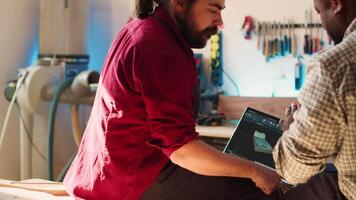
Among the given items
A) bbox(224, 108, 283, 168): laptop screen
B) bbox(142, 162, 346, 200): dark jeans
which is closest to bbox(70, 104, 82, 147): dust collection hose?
bbox(224, 108, 283, 168): laptop screen

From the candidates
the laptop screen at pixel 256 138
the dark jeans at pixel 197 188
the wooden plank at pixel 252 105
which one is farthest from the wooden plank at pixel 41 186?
the wooden plank at pixel 252 105

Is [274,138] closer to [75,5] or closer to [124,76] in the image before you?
[124,76]

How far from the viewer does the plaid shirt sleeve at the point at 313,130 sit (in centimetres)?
92

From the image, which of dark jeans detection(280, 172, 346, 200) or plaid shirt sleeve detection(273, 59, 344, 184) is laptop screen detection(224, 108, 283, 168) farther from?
plaid shirt sleeve detection(273, 59, 344, 184)

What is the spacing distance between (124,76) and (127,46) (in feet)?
0.27

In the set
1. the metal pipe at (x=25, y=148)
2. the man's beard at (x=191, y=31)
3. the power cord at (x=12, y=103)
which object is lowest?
the metal pipe at (x=25, y=148)

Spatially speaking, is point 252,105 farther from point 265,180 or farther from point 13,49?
point 13,49

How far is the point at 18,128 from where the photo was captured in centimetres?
276

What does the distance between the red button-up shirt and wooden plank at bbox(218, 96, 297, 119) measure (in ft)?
4.03

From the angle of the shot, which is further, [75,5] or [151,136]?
[75,5]

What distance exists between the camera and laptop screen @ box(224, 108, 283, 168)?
5.02 ft

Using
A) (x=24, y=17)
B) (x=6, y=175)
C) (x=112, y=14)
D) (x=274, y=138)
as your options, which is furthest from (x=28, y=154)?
(x=274, y=138)

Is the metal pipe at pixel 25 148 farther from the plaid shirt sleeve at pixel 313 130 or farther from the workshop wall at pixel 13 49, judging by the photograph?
the plaid shirt sleeve at pixel 313 130

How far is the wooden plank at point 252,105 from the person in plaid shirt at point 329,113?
1.36 m
